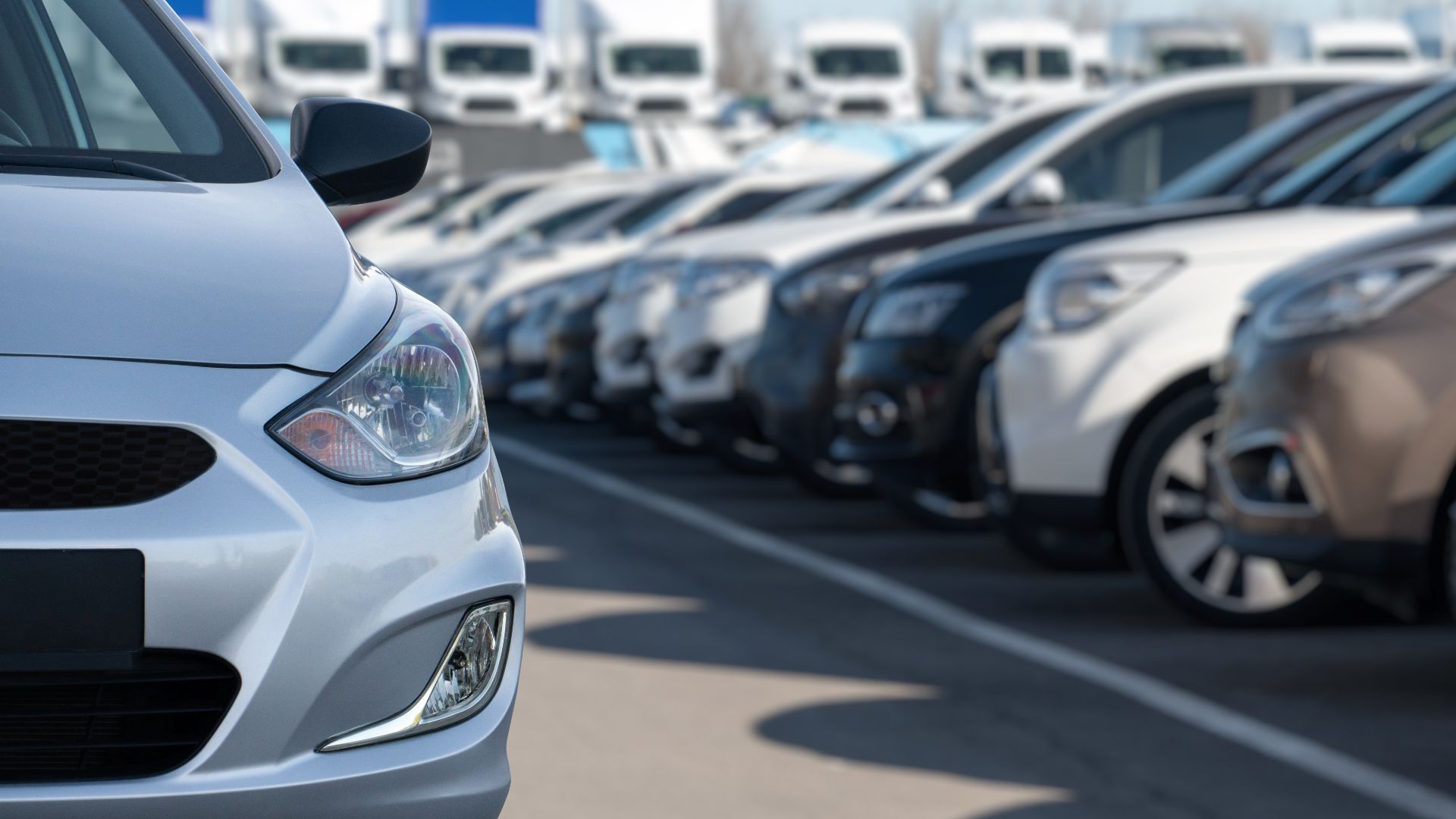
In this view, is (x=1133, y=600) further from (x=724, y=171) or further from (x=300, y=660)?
(x=724, y=171)

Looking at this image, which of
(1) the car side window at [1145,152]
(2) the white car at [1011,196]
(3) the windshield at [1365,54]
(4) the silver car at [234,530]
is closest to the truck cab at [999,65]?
(3) the windshield at [1365,54]

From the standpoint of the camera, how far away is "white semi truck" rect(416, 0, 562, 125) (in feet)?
128

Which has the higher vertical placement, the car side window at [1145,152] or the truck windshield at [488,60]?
the car side window at [1145,152]

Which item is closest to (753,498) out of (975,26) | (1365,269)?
(1365,269)

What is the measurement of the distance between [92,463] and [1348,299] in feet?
12.5

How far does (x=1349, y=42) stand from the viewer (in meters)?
37.7

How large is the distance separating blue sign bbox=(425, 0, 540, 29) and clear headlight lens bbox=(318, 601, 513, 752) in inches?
1447

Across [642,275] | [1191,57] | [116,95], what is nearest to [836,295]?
[642,275]

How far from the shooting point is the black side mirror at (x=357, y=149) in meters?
3.69

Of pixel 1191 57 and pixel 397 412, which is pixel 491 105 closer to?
pixel 1191 57

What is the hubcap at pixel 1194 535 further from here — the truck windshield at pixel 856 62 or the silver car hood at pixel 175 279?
the truck windshield at pixel 856 62

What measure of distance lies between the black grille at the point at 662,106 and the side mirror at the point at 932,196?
1130 inches

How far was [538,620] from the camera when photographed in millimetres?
7062

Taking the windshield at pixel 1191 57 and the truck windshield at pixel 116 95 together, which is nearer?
the truck windshield at pixel 116 95
